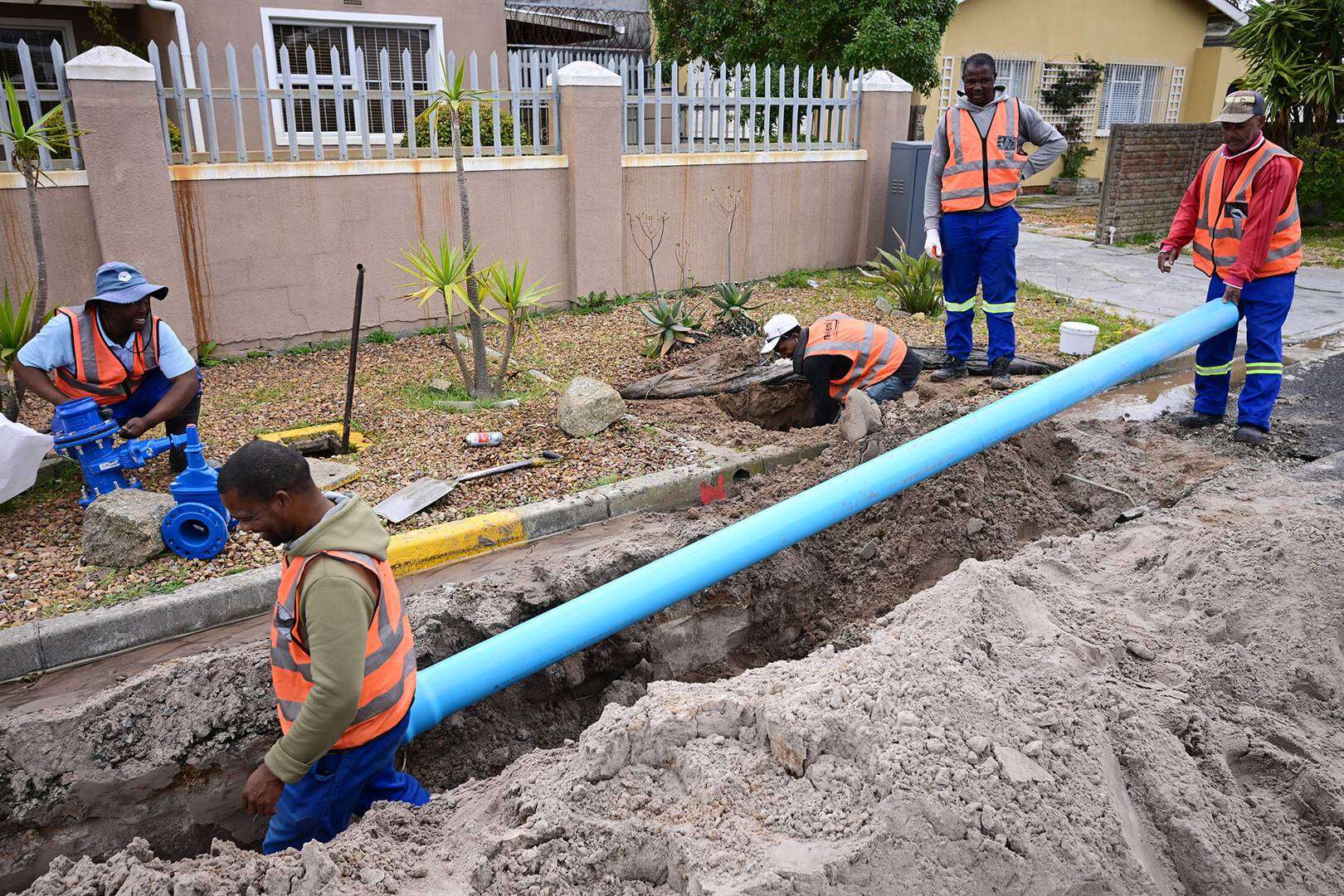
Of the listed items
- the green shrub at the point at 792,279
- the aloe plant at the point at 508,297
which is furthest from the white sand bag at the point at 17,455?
the green shrub at the point at 792,279

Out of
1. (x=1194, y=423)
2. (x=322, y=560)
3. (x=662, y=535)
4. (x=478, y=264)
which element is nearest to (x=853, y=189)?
(x=478, y=264)

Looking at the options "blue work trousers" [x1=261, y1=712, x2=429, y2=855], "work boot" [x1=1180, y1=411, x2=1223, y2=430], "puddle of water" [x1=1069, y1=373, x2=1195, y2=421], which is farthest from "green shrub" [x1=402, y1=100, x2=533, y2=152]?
"blue work trousers" [x1=261, y1=712, x2=429, y2=855]

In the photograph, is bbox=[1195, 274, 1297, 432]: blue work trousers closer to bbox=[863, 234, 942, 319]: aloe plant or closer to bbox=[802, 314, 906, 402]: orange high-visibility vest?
bbox=[802, 314, 906, 402]: orange high-visibility vest

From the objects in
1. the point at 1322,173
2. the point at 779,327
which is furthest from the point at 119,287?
the point at 1322,173

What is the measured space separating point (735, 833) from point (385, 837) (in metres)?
0.95

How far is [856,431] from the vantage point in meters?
5.55

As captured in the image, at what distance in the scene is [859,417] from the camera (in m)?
5.56

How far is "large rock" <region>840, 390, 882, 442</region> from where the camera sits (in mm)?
5535

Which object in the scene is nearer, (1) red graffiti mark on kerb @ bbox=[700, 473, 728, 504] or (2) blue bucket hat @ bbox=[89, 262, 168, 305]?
(2) blue bucket hat @ bbox=[89, 262, 168, 305]

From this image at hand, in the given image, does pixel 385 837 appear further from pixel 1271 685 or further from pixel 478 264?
pixel 478 264

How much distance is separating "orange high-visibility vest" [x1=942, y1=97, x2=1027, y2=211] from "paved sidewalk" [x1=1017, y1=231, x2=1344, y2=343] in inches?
137

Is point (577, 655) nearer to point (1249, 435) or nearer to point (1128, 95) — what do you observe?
point (1249, 435)

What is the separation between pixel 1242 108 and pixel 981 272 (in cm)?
202

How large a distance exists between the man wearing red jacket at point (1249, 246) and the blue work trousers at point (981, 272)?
1207 mm
